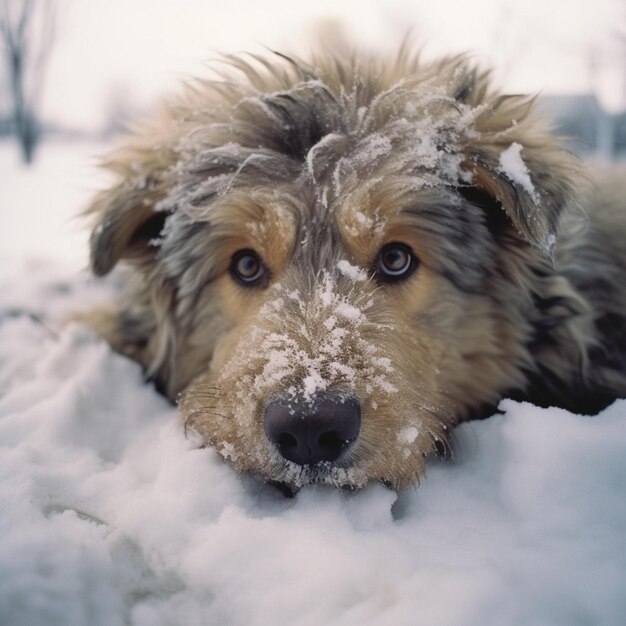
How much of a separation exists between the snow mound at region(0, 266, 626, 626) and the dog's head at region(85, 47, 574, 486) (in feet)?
0.59

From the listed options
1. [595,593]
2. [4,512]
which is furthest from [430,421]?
[4,512]

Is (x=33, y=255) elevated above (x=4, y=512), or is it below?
below

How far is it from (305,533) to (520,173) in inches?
68.0

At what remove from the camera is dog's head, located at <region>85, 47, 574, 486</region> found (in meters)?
2.17

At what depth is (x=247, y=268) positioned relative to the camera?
2.86 meters

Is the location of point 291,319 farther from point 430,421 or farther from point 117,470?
point 117,470

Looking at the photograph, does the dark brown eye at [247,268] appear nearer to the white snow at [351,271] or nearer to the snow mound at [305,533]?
the white snow at [351,271]

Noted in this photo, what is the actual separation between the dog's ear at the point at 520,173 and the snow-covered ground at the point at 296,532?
808 mm

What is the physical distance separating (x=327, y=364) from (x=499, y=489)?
29.3 inches

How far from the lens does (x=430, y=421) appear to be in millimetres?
2445

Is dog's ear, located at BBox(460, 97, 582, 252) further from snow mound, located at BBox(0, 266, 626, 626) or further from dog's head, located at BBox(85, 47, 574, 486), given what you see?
snow mound, located at BBox(0, 266, 626, 626)

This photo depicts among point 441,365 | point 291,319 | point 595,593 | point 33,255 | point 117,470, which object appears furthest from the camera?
point 33,255

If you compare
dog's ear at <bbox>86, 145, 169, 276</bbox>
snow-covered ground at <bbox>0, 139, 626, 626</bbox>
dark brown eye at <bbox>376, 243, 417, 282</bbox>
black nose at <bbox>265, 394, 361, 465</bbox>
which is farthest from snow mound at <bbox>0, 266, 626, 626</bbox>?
dog's ear at <bbox>86, 145, 169, 276</bbox>

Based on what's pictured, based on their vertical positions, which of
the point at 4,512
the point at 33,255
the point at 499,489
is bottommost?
the point at 33,255
